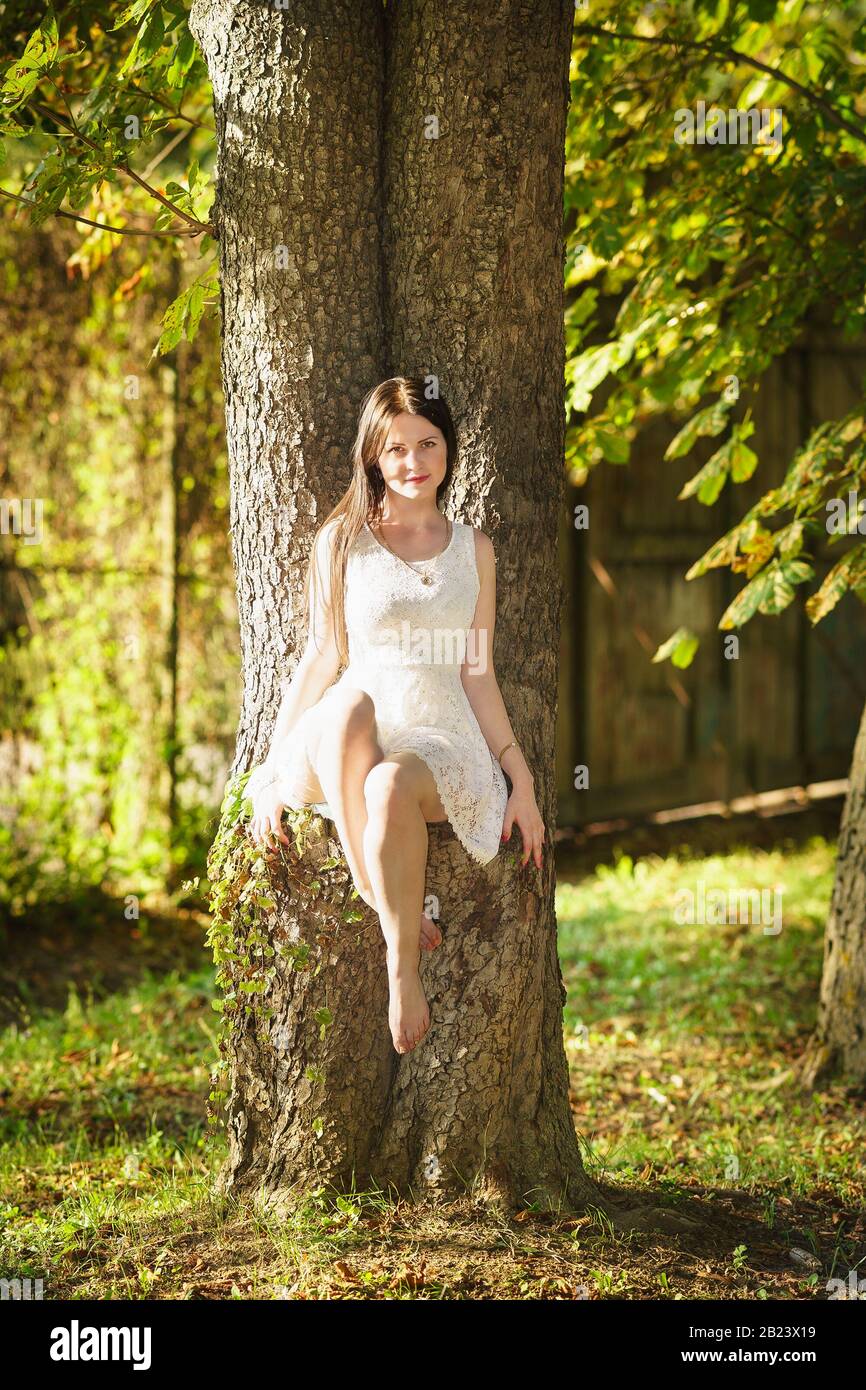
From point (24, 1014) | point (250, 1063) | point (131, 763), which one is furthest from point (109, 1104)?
point (131, 763)

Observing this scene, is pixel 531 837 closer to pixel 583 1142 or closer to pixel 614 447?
pixel 583 1142

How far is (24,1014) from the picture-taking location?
6.21m

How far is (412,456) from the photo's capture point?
3438 millimetres

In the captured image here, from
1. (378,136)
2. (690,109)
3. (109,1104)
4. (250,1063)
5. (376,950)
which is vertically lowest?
(109,1104)

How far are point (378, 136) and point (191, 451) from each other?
4.27 meters

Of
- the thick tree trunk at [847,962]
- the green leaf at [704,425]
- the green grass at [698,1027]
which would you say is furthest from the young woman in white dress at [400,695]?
the thick tree trunk at [847,962]

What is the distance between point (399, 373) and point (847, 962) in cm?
302

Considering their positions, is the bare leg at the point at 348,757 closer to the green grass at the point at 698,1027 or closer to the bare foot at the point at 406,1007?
the bare foot at the point at 406,1007

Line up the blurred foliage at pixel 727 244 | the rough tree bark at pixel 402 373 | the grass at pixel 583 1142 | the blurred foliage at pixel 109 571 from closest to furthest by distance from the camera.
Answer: the grass at pixel 583 1142
the rough tree bark at pixel 402 373
the blurred foliage at pixel 727 244
the blurred foliage at pixel 109 571

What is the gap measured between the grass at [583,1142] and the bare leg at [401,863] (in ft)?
2.06

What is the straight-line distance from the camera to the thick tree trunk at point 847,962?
524 centimetres

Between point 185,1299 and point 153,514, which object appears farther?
point 153,514

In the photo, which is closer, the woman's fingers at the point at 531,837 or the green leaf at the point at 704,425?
the woman's fingers at the point at 531,837

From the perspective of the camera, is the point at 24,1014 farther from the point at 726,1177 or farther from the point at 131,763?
the point at 726,1177
